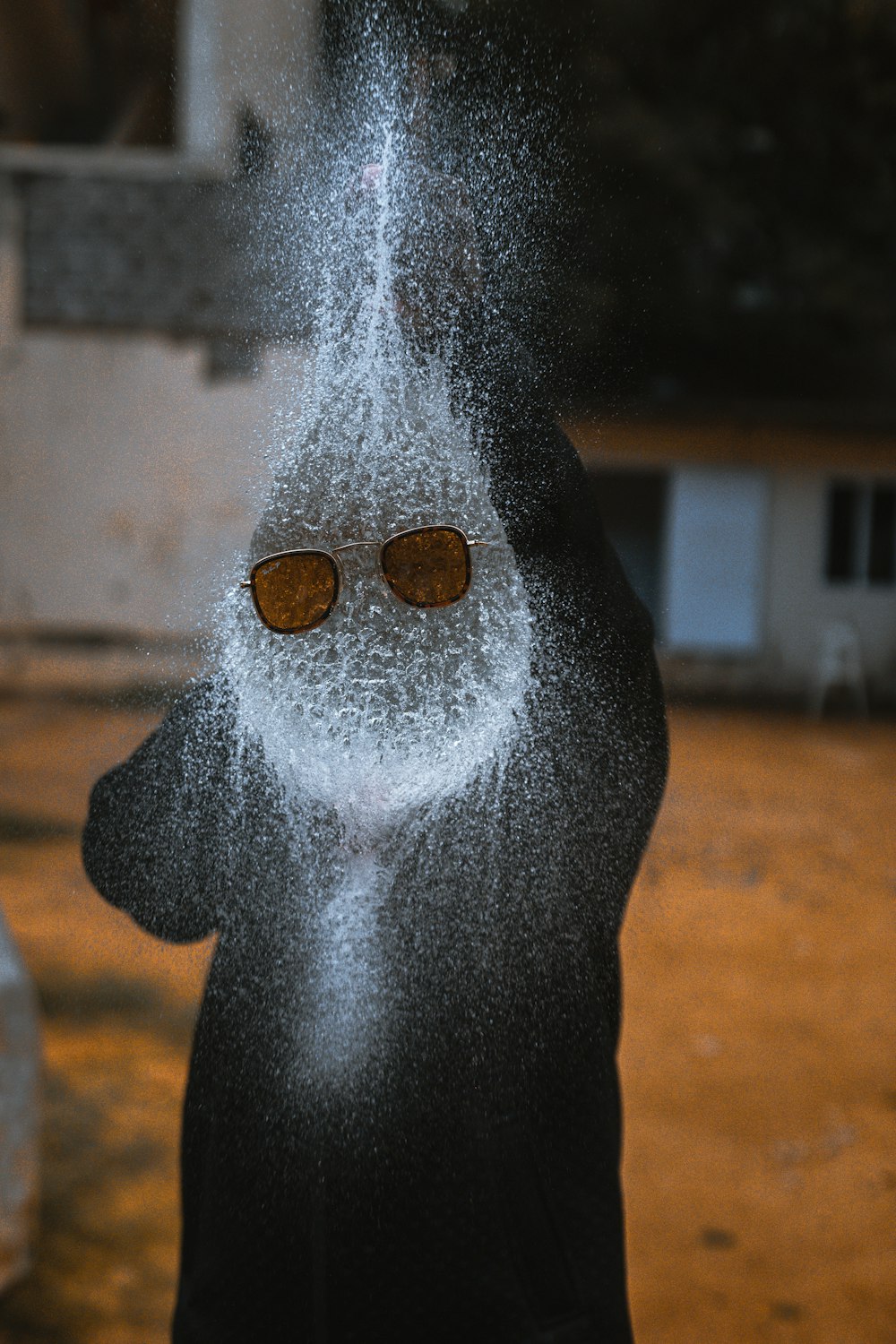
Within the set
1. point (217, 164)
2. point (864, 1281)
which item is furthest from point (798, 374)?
point (217, 164)

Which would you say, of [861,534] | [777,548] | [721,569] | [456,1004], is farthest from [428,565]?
[861,534]

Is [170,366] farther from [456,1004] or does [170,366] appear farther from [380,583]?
[456,1004]

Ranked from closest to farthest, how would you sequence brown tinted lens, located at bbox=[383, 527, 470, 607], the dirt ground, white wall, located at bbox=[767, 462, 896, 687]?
brown tinted lens, located at bbox=[383, 527, 470, 607], the dirt ground, white wall, located at bbox=[767, 462, 896, 687]

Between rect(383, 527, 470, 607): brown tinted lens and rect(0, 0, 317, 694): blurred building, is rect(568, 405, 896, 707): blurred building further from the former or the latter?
rect(383, 527, 470, 607): brown tinted lens

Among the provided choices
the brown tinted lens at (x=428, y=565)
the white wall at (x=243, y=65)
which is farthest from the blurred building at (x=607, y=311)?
the brown tinted lens at (x=428, y=565)

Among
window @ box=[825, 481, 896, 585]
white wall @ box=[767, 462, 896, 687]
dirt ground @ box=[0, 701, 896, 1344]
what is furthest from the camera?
window @ box=[825, 481, 896, 585]

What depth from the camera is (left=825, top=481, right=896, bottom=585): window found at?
8414 mm

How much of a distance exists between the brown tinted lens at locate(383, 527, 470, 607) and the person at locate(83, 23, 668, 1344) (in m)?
0.03

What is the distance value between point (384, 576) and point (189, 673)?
16 cm

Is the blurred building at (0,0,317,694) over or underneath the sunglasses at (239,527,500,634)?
over

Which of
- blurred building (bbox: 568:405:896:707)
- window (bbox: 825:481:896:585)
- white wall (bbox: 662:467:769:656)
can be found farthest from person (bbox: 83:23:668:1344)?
window (bbox: 825:481:896:585)

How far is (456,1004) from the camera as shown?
2.62ft

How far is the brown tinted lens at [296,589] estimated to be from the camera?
2.41 ft

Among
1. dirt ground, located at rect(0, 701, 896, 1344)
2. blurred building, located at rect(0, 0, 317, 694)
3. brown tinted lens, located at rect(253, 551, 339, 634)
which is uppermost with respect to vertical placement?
blurred building, located at rect(0, 0, 317, 694)
